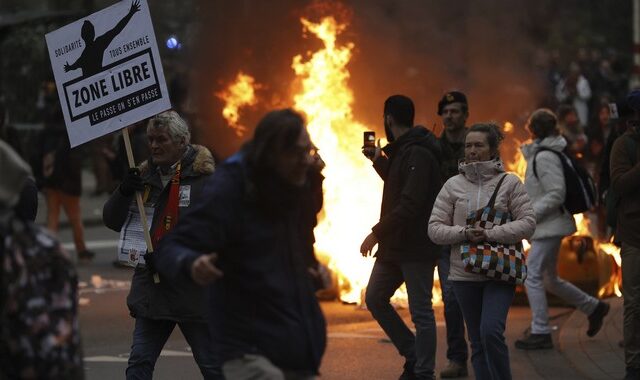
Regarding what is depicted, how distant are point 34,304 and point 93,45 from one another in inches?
123

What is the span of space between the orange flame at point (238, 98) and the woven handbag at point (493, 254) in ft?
24.0

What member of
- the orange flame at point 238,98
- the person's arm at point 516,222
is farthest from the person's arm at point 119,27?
the orange flame at point 238,98

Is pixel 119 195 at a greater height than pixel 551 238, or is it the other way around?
pixel 119 195

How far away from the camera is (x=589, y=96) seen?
25.8 m

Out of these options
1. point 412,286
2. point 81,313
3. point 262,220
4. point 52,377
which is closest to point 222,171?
point 262,220

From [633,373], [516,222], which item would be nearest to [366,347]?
[633,373]

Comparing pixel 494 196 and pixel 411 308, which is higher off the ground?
pixel 494 196

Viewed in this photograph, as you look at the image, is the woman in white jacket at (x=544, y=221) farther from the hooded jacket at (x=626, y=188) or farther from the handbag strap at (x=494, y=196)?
the handbag strap at (x=494, y=196)

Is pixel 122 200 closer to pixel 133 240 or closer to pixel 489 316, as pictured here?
pixel 133 240

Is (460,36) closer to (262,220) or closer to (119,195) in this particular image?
(119,195)

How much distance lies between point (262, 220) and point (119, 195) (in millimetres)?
1997

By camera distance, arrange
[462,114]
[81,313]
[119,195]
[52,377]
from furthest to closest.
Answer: [81,313], [462,114], [119,195], [52,377]

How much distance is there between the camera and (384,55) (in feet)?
45.9

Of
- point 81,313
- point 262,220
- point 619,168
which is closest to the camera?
point 262,220
